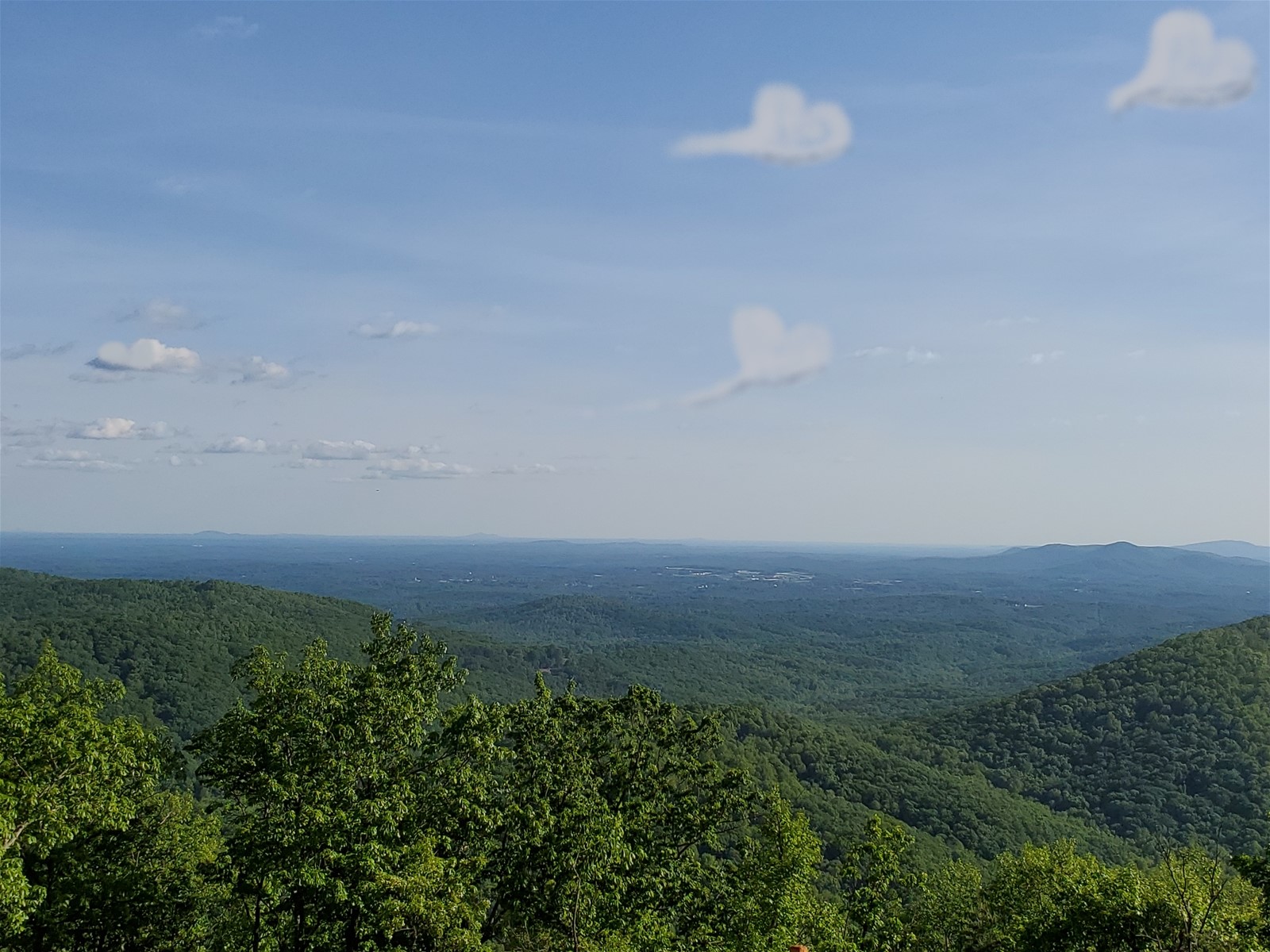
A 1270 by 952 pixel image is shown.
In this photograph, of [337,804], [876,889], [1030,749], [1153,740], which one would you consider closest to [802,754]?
[1030,749]

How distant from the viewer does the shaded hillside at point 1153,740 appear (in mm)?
115750

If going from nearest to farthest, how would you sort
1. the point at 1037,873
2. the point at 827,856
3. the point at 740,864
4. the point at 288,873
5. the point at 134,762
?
the point at 288,873 → the point at 134,762 → the point at 740,864 → the point at 1037,873 → the point at 827,856

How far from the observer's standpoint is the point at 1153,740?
Answer: 134 m

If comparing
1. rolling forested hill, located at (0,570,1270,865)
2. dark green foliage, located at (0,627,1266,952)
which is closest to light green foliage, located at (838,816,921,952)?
dark green foliage, located at (0,627,1266,952)

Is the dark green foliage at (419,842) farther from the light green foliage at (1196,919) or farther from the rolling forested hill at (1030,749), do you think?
the rolling forested hill at (1030,749)

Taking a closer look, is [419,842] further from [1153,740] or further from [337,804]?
[1153,740]

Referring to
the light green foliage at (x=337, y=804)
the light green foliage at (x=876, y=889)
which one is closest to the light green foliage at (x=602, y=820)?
the light green foliage at (x=337, y=804)

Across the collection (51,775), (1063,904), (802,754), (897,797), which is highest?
(51,775)

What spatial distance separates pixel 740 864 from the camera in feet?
88.6

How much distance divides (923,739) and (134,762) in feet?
550

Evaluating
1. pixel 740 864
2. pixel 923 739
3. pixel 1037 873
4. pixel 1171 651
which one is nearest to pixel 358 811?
pixel 740 864

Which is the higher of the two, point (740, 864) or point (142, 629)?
point (740, 864)

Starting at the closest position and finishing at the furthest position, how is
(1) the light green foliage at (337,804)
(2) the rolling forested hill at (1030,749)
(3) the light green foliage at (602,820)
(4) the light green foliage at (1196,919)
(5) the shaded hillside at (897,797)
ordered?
1. (1) the light green foliage at (337,804)
2. (4) the light green foliage at (1196,919)
3. (3) the light green foliage at (602,820)
4. (5) the shaded hillside at (897,797)
5. (2) the rolling forested hill at (1030,749)

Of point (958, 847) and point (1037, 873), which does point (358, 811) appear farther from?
point (958, 847)
